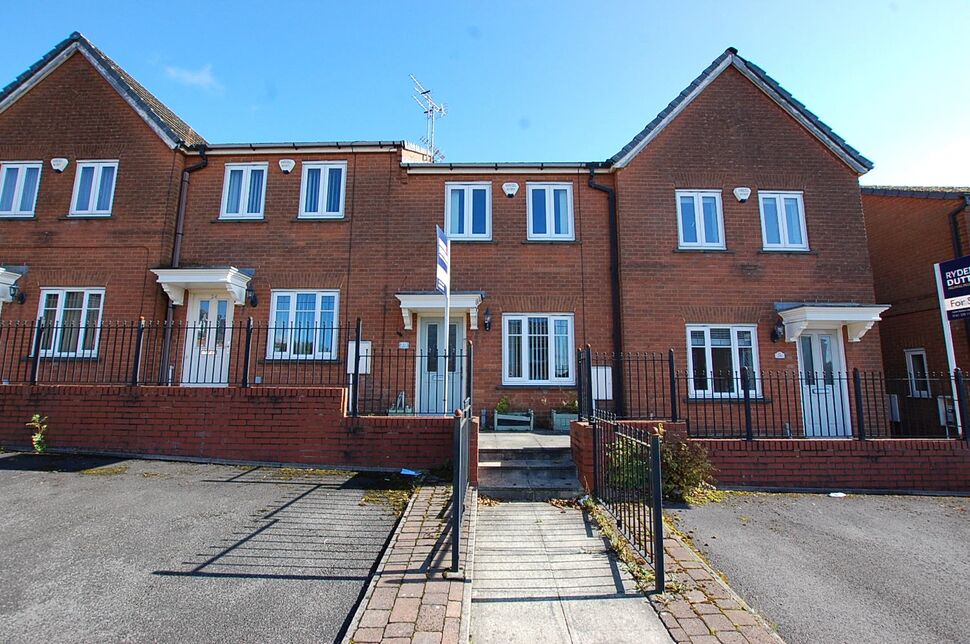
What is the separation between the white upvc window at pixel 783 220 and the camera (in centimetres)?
1141

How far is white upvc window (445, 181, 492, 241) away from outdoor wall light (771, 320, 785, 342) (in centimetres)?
687

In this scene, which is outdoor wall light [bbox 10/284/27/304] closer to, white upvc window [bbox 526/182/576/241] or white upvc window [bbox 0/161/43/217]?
white upvc window [bbox 0/161/43/217]

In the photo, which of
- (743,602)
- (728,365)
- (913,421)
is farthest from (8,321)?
(913,421)

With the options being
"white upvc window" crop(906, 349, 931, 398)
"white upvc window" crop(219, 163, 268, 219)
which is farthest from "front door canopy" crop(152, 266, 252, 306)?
"white upvc window" crop(906, 349, 931, 398)

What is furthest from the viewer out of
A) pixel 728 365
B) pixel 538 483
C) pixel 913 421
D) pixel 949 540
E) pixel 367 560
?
pixel 913 421

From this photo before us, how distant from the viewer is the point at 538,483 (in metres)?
6.67

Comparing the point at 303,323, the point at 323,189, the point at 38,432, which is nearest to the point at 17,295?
the point at 38,432

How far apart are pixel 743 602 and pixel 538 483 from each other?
10.5 feet

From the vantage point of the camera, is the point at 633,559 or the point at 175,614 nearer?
the point at 175,614

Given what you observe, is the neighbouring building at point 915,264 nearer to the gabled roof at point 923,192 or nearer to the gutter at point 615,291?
the gabled roof at point 923,192

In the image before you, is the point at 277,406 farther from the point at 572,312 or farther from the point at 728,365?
the point at 728,365

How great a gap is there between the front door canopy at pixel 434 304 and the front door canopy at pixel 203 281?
12.0ft

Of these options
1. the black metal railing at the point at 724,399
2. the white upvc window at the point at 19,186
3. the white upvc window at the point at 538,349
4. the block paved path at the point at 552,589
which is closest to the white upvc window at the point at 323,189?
the white upvc window at the point at 538,349

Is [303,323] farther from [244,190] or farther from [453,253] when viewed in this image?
[453,253]
